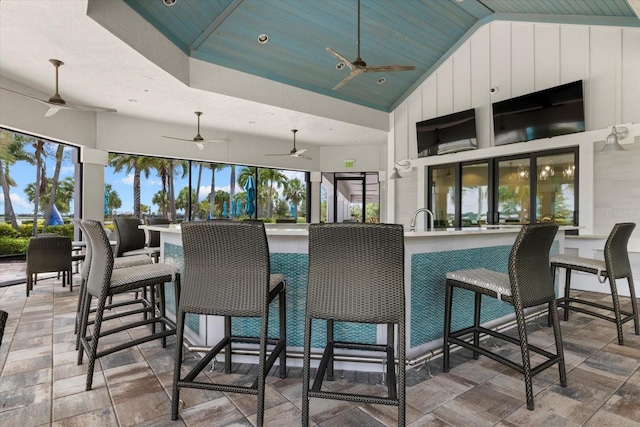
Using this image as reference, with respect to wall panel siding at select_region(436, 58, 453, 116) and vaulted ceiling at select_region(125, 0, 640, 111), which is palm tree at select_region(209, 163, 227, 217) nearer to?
vaulted ceiling at select_region(125, 0, 640, 111)

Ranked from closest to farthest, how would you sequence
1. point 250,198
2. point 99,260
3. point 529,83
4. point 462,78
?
point 99,260, point 529,83, point 462,78, point 250,198

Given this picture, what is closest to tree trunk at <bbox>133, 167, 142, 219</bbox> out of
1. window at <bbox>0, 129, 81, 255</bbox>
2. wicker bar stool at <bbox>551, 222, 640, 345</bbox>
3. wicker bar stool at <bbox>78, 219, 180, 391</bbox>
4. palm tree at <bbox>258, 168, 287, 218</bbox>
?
window at <bbox>0, 129, 81, 255</bbox>

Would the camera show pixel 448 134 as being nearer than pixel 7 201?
No

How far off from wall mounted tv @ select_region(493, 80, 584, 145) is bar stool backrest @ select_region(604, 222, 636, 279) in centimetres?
275

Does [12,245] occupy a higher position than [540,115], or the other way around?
[540,115]

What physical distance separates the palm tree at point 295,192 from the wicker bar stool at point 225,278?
8091mm

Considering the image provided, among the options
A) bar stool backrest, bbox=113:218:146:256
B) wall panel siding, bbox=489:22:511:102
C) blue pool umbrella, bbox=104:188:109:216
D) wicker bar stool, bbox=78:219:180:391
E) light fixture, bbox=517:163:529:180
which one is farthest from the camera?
blue pool umbrella, bbox=104:188:109:216

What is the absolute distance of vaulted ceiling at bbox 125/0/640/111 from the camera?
457cm

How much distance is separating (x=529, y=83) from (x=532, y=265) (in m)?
5.00

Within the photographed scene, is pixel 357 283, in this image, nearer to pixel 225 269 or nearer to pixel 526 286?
pixel 225 269

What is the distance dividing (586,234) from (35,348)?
6683 mm

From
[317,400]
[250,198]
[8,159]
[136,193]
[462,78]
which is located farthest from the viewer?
[136,193]

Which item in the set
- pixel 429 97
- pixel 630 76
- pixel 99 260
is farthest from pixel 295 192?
pixel 99 260

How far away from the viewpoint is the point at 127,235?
146 inches
